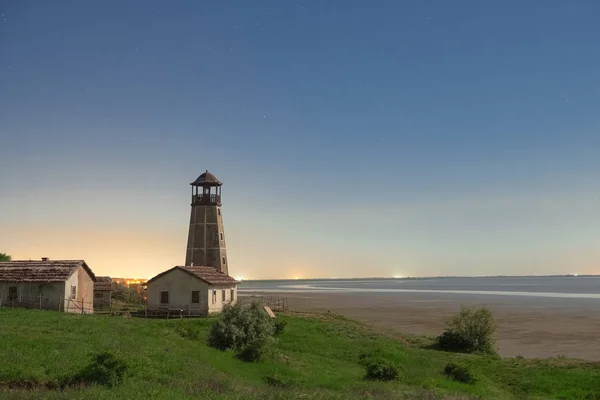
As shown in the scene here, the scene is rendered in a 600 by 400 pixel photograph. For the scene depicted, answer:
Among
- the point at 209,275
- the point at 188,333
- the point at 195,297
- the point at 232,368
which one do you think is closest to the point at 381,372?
the point at 232,368

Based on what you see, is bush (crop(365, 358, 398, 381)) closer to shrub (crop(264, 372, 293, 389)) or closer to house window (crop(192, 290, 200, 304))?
shrub (crop(264, 372, 293, 389))

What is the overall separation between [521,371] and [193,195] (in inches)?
1566

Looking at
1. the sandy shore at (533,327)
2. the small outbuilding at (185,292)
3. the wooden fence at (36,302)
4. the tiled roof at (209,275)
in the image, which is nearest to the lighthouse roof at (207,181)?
the tiled roof at (209,275)

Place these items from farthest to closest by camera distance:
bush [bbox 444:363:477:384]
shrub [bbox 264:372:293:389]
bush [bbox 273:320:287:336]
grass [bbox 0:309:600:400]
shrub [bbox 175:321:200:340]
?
1. bush [bbox 273:320:287:336]
2. shrub [bbox 175:321:200:340]
3. bush [bbox 444:363:477:384]
4. shrub [bbox 264:372:293:389]
5. grass [bbox 0:309:600:400]

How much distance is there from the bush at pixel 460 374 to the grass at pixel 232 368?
0.44m

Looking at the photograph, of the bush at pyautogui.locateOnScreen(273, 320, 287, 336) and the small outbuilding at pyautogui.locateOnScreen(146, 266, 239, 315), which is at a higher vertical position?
the small outbuilding at pyautogui.locateOnScreen(146, 266, 239, 315)

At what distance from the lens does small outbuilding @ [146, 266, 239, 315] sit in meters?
48.0

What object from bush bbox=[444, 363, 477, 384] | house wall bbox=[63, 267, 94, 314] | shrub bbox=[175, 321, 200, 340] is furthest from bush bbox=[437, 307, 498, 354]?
house wall bbox=[63, 267, 94, 314]

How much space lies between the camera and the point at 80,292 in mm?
44969

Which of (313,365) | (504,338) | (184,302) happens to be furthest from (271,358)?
(504,338)

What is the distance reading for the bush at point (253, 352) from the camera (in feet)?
94.7

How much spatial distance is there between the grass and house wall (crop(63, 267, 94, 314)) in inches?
180

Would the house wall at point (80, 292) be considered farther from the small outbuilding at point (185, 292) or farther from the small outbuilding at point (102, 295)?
the small outbuilding at point (102, 295)

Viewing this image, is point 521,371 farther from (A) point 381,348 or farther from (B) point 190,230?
(B) point 190,230
